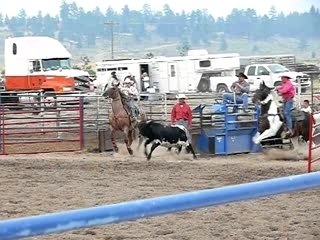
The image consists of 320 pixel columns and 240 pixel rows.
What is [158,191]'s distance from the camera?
9.70m

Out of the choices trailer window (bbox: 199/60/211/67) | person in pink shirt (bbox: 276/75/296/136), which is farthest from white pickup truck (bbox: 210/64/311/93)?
person in pink shirt (bbox: 276/75/296/136)

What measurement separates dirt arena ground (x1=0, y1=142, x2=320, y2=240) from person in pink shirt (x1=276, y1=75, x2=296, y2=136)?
0.88 m

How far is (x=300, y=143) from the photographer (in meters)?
15.8

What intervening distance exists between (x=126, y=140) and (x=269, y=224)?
8480mm

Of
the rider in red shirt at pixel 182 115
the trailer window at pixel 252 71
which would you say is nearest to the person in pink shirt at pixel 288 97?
the rider in red shirt at pixel 182 115

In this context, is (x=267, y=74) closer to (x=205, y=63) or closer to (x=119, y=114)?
(x=205, y=63)

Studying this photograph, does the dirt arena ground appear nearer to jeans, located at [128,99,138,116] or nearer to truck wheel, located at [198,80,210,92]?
jeans, located at [128,99,138,116]

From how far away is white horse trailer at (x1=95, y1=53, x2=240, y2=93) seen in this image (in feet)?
120

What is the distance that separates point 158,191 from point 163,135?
4780 mm

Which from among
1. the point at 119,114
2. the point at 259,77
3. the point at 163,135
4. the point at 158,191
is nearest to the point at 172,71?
the point at 259,77

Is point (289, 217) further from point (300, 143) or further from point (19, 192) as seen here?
point (300, 143)

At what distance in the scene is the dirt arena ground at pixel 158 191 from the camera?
21.9 feet

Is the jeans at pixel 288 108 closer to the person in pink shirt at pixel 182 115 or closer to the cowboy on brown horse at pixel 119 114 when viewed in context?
the person in pink shirt at pixel 182 115

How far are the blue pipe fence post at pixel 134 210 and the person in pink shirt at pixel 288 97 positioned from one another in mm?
12530
